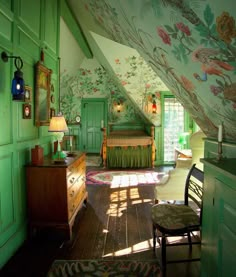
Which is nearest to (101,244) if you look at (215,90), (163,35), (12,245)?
(12,245)

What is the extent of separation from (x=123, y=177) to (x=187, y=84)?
3791 mm

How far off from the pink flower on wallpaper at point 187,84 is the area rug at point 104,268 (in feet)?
5.17

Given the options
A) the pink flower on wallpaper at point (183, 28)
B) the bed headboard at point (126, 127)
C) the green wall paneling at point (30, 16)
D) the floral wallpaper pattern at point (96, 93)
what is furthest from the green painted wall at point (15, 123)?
the bed headboard at point (126, 127)

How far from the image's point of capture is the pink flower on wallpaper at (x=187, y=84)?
182 centimetres

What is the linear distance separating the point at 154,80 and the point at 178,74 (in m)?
4.26

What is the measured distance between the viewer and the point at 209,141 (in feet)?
7.47

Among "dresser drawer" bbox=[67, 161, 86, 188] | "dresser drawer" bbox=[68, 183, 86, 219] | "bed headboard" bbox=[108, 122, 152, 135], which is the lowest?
"dresser drawer" bbox=[68, 183, 86, 219]

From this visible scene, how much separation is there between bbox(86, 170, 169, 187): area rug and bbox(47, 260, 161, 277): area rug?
2584 millimetres

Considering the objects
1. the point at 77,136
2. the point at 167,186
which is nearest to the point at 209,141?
the point at 167,186

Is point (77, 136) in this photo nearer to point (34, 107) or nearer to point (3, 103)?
point (34, 107)

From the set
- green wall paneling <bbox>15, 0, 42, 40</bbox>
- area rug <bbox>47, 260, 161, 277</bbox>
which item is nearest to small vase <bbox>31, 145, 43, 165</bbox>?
area rug <bbox>47, 260, 161, 277</bbox>

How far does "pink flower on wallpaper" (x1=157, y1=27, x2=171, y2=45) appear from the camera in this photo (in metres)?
1.63

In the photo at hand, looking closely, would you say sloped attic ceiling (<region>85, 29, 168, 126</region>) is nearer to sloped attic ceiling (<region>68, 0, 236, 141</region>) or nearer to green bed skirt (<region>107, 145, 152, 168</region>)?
green bed skirt (<region>107, 145, 152, 168</region>)

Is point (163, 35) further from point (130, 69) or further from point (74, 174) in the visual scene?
point (130, 69)
